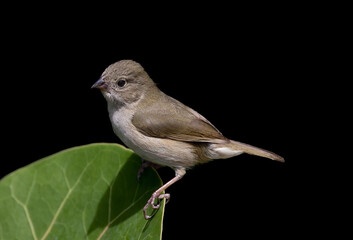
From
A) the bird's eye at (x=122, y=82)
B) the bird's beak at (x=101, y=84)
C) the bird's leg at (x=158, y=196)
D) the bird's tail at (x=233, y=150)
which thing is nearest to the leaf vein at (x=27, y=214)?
the bird's leg at (x=158, y=196)

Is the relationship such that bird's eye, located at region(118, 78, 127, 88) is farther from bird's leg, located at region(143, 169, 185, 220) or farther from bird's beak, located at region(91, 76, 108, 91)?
bird's leg, located at region(143, 169, 185, 220)

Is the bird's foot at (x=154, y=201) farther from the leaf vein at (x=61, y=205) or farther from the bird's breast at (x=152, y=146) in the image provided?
the leaf vein at (x=61, y=205)

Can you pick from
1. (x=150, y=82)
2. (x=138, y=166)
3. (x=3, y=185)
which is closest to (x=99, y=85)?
(x=150, y=82)

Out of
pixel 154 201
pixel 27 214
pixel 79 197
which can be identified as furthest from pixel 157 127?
pixel 27 214

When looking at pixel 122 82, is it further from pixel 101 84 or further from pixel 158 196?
pixel 158 196

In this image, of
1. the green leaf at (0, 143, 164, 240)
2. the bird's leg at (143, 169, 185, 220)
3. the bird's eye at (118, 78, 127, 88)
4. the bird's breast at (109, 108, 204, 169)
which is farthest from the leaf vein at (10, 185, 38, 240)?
the bird's eye at (118, 78, 127, 88)

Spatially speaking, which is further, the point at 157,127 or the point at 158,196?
the point at 157,127

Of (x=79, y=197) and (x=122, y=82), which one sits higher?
(x=122, y=82)
